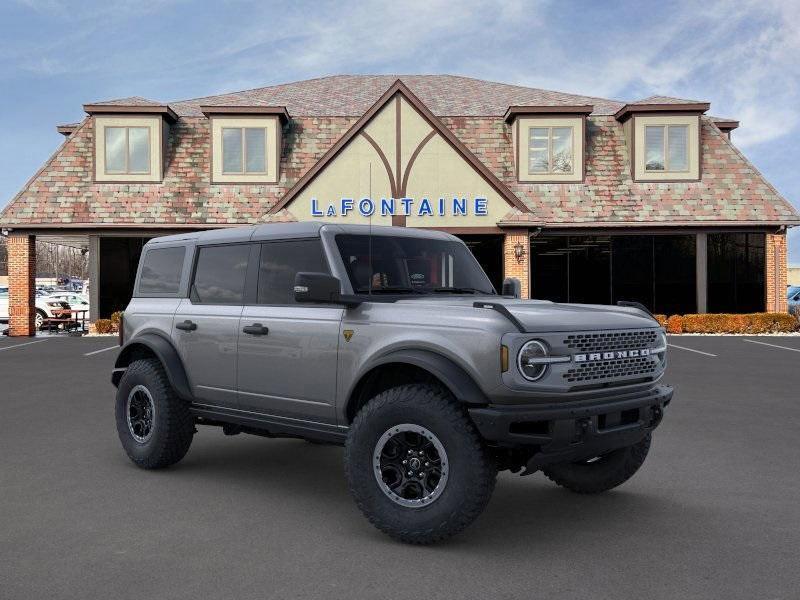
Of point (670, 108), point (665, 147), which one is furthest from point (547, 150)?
point (670, 108)

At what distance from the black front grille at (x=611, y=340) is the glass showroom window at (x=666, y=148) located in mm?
21328

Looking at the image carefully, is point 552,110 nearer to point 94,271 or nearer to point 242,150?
point 242,150

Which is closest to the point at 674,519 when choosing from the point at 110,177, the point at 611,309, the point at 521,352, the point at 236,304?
the point at 611,309

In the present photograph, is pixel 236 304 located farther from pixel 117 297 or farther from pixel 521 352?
pixel 117 297

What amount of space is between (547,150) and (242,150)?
32.2 feet

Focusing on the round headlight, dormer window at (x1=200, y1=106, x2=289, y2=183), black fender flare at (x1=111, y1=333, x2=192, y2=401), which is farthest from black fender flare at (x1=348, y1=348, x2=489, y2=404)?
dormer window at (x1=200, y1=106, x2=289, y2=183)

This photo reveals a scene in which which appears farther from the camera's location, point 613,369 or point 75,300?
point 75,300

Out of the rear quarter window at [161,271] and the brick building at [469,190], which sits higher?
the brick building at [469,190]

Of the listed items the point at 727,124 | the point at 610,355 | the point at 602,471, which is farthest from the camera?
the point at 727,124

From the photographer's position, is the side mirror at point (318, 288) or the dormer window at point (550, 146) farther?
the dormer window at point (550, 146)

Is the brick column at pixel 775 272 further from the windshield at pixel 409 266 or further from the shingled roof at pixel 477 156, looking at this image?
the windshield at pixel 409 266

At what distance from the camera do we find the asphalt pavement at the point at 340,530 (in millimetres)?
4090

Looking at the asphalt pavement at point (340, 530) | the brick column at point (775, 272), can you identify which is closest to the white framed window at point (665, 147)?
the brick column at point (775, 272)

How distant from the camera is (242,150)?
81.7ft
